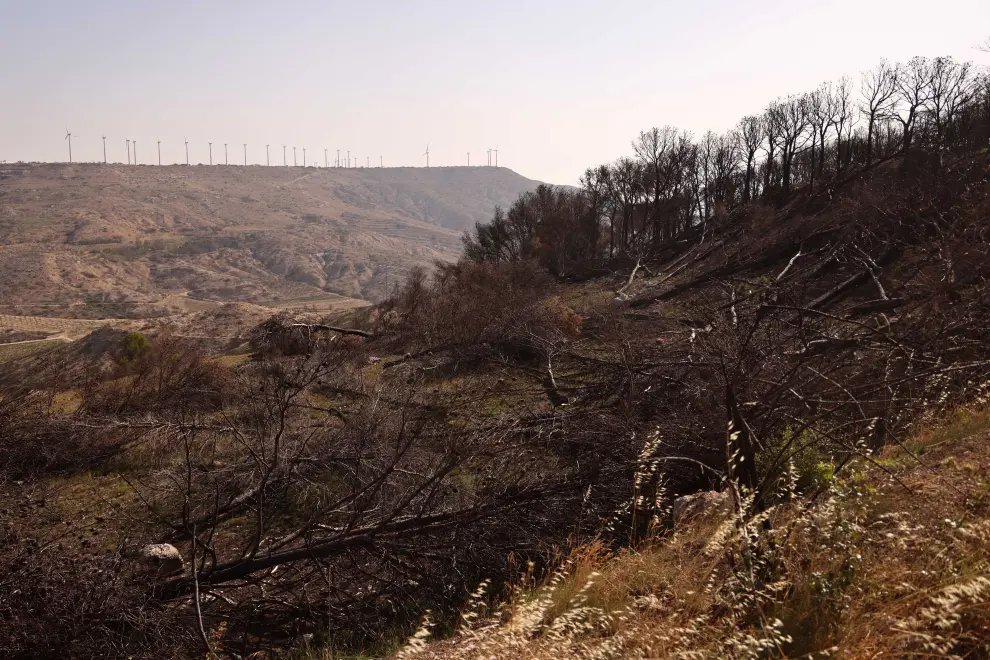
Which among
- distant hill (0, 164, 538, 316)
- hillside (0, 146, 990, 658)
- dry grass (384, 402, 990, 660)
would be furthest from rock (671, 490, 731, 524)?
distant hill (0, 164, 538, 316)

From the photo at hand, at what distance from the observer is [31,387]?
11812mm

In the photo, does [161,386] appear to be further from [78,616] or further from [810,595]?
[810,595]

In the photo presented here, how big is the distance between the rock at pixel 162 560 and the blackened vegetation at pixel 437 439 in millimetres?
267

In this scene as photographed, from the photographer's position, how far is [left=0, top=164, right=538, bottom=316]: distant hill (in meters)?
72.4

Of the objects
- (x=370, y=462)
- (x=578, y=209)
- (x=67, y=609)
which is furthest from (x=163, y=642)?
(x=578, y=209)

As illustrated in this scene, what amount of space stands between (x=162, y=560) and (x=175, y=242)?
4133 inches

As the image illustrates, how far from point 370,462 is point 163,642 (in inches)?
111

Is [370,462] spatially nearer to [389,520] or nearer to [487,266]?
[389,520]

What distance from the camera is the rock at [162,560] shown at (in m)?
5.31

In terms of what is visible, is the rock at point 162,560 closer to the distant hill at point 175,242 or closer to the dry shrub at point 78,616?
the dry shrub at point 78,616

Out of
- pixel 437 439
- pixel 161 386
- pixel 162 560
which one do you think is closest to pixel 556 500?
pixel 437 439

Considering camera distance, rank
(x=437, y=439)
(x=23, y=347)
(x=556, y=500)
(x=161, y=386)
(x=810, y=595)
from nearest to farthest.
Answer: (x=810, y=595), (x=556, y=500), (x=437, y=439), (x=161, y=386), (x=23, y=347)

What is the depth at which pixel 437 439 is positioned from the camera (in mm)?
7473

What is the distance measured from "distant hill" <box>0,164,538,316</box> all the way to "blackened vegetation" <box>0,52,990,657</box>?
60.6 m
